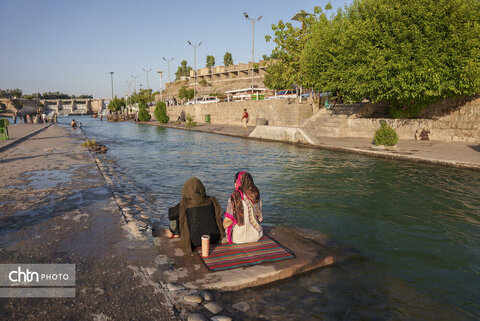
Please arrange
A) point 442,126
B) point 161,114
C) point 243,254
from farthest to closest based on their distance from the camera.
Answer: point 161,114, point 442,126, point 243,254

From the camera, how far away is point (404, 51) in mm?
16578

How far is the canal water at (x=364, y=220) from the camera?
12.4 feet

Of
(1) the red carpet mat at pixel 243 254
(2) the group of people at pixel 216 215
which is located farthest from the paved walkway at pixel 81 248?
(1) the red carpet mat at pixel 243 254

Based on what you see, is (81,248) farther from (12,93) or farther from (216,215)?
(12,93)

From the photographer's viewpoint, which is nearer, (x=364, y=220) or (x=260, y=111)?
(x=364, y=220)

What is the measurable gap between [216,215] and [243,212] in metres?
0.40

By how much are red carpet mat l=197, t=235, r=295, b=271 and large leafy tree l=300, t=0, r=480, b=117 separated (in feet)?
49.0

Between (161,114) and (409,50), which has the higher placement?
(409,50)

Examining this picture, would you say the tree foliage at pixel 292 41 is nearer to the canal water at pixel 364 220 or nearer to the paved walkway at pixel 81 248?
the canal water at pixel 364 220

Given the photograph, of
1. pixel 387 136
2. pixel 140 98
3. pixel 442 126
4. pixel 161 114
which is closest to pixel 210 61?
pixel 140 98

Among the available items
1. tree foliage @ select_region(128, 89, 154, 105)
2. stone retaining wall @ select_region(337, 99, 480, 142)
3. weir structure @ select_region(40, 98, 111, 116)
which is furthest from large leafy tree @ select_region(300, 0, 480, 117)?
weir structure @ select_region(40, 98, 111, 116)

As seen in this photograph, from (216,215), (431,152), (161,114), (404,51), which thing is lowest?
(216,215)

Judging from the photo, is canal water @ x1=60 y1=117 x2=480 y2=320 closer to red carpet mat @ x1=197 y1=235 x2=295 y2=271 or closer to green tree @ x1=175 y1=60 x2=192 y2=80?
red carpet mat @ x1=197 y1=235 x2=295 y2=271

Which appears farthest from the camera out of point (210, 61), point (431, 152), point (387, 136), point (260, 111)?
point (210, 61)
